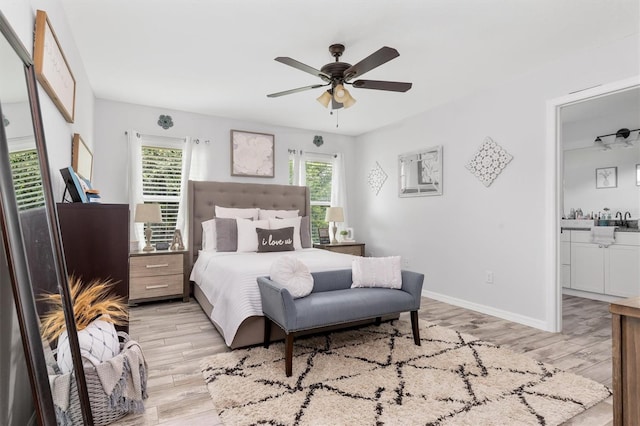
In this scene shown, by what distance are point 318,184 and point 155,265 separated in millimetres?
2787

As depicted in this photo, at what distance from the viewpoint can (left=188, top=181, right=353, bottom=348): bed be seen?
8.73 feet

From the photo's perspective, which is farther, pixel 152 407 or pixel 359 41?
pixel 359 41

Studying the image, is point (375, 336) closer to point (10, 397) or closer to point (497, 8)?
point (10, 397)

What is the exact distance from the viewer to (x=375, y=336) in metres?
2.98

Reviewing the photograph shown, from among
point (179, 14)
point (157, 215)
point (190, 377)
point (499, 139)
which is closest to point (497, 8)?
point (499, 139)

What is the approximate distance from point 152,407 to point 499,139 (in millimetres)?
3856

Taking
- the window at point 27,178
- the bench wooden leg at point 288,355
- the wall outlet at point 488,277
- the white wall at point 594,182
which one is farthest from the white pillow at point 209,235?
the white wall at point 594,182

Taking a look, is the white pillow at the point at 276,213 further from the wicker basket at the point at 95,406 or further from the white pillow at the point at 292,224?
the wicker basket at the point at 95,406

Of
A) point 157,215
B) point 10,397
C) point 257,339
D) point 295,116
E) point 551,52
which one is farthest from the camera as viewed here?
point 295,116

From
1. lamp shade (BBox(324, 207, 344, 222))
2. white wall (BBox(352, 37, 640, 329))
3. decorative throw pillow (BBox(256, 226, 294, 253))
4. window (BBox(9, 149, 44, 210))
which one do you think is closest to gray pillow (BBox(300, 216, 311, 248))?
decorative throw pillow (BBox(256, 226, 294, 253))

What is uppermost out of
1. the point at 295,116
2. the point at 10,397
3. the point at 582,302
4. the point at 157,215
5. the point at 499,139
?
the point at 295,116

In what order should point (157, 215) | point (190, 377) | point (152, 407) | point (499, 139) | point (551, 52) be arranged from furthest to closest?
point (157, 215)
point (499, 139)
point (551, 52)
point (190, 377)
point (152, 407)

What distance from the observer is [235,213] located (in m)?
4.41

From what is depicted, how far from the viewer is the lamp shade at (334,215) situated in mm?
5387
